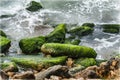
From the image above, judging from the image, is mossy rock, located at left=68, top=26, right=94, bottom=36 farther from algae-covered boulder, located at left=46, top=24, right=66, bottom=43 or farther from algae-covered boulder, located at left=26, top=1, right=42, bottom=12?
algae-covered boulder, located at left=26, top=1, right=42, bottom=12

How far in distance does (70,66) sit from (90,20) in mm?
8064

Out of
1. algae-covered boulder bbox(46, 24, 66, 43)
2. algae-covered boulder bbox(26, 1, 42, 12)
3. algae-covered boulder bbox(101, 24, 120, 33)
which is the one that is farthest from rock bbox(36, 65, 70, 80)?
algae-covered boulder bbox(26, 1, 42, 12)

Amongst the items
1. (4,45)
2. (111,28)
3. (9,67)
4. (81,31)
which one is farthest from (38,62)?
(111,28)

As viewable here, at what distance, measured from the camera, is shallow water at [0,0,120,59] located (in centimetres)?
1783

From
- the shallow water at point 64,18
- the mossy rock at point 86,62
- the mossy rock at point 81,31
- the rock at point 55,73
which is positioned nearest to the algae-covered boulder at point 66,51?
the mossy rock at point 86,62

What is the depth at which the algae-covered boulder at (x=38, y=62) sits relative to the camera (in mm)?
13637

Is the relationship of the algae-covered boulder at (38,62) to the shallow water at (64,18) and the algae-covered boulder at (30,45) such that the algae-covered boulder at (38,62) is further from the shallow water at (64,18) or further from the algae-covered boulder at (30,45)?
the shallow water at (64,18)

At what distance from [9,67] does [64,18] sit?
9767mm

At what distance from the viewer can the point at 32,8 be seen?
77.0ft

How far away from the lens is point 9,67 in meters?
12.9

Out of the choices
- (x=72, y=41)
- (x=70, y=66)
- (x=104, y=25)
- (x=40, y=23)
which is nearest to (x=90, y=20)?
(x=104, y=25)

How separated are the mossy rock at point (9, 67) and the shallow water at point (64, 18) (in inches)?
110

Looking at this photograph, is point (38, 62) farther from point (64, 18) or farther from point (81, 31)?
point (64, 18)

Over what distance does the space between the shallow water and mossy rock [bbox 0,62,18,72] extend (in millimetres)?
2787
